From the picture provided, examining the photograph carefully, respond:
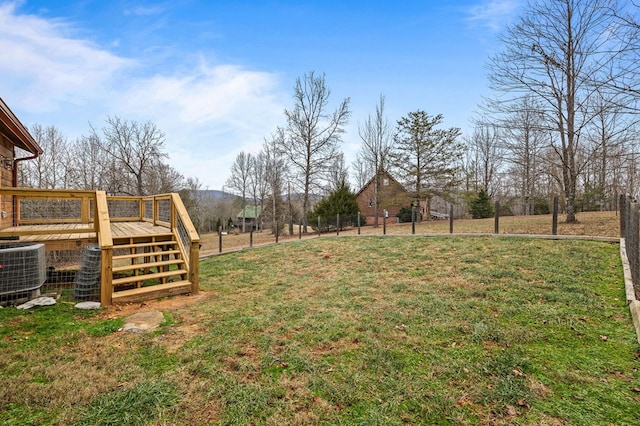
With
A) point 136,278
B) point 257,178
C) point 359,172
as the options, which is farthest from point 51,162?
point 359,172

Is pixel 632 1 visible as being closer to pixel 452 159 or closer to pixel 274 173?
pixel 452 159

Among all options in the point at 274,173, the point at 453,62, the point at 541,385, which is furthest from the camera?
the point at 274,173

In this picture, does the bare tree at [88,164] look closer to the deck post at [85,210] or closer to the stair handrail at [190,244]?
the deck post at [85,210]

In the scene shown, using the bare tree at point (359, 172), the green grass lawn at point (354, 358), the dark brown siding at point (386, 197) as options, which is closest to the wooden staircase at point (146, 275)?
the green grass lawn at point (354, 358)

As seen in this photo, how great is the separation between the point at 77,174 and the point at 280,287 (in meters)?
22.9

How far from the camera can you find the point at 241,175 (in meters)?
39.8

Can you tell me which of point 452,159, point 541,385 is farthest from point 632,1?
point 452,159

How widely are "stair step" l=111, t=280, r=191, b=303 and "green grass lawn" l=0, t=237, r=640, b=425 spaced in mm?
608

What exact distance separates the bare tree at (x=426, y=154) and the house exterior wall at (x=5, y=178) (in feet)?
61.4

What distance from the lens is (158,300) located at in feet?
15.8

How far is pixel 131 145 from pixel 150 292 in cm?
2076

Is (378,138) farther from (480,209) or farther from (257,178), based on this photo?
(257,178)

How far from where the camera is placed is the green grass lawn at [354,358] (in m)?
1.99

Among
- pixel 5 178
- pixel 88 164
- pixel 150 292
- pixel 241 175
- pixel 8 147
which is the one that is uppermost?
pixel 241 175
